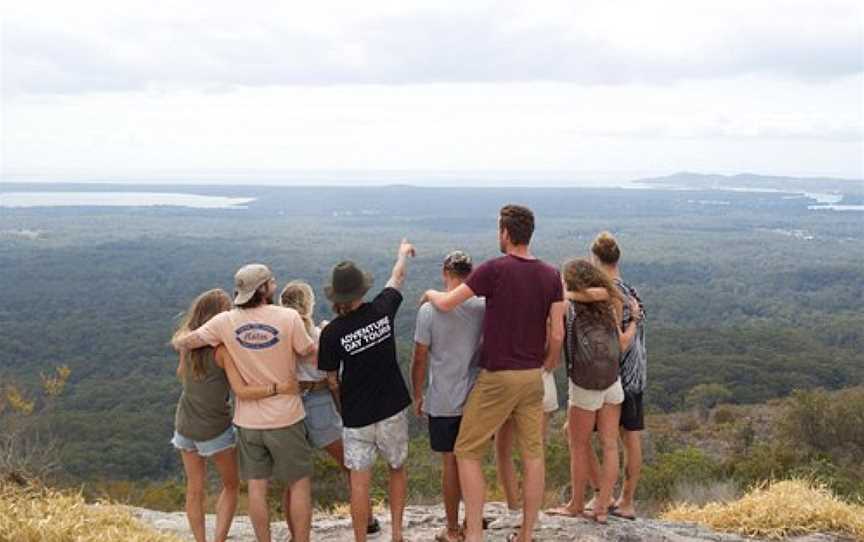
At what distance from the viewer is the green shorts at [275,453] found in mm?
4330

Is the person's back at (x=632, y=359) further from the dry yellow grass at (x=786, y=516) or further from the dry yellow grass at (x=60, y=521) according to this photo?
the dry yellow grass at (x=60, y=521)

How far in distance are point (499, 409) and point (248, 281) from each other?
1.45 m

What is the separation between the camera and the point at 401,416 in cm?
442

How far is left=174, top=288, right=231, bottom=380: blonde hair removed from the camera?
172 inches

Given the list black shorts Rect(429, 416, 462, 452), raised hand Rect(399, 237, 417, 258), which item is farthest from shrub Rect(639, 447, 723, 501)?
raised hand Rect(399, 237, 417, 258)

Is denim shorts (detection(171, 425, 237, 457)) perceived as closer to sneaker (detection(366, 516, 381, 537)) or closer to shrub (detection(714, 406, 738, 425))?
sneaker (detection(366, 516, 381, 537))

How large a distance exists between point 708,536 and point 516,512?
118 centimetres

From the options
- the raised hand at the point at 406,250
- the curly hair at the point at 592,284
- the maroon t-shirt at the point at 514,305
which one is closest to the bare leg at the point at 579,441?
the curly hair at the point at 592,284

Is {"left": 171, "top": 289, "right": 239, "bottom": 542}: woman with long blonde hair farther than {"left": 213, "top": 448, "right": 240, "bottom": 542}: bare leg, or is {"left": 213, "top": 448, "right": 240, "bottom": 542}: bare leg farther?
{"left": 213, "top": 448, "right": 240, "bottom": 542}: bare leg

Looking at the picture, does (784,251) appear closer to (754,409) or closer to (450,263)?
A: (754,409)

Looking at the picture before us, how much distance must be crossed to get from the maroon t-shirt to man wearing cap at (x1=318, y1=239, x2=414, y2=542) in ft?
1.61

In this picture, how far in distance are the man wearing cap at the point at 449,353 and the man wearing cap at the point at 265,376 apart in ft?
2.02

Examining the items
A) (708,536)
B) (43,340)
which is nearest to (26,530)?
(708,536)

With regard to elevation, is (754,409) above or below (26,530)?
below
